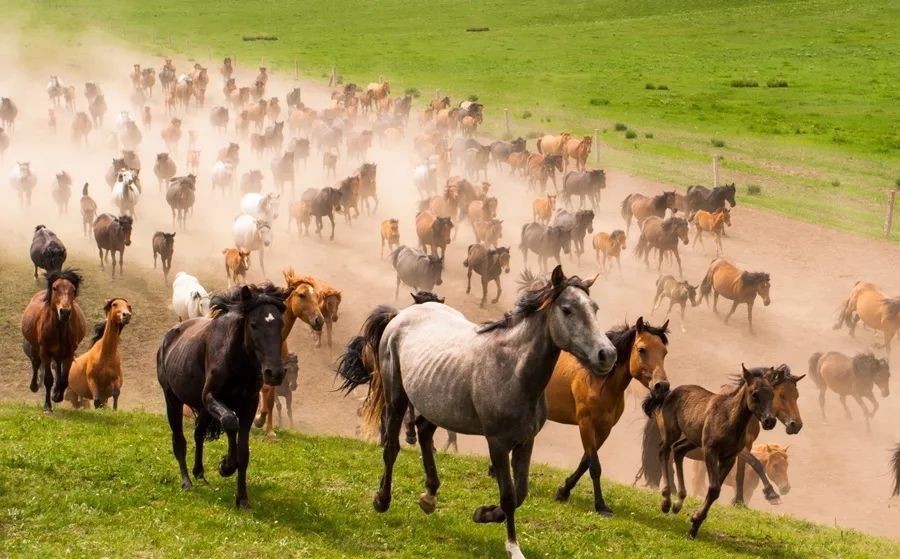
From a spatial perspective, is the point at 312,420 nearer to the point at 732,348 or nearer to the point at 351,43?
the point at 732,348

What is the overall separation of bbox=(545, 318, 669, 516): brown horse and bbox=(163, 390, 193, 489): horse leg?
4.63 m

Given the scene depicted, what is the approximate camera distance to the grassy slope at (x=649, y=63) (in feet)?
155

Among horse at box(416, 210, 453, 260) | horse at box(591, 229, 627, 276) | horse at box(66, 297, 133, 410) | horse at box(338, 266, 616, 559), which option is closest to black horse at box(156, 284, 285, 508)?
horse at box(338, 266, 616, 559)

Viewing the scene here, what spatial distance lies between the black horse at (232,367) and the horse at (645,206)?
2567cm

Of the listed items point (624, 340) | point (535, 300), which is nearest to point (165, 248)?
point (624, 340)

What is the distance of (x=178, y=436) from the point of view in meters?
11.9

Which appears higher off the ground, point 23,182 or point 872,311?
point 872,311

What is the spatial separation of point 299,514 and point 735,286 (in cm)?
2000

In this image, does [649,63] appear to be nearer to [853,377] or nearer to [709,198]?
[709,198]

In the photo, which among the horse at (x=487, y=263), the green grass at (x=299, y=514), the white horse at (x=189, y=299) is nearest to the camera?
the green grass at (x=299, y=514)

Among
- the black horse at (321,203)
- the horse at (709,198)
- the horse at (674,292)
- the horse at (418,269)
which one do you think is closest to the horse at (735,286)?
the horse at (674,292)

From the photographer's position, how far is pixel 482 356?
10102mm

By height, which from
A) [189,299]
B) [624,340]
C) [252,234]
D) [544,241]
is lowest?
[189,299]

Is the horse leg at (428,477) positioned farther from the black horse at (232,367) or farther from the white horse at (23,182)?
the white horse at (23,182)
